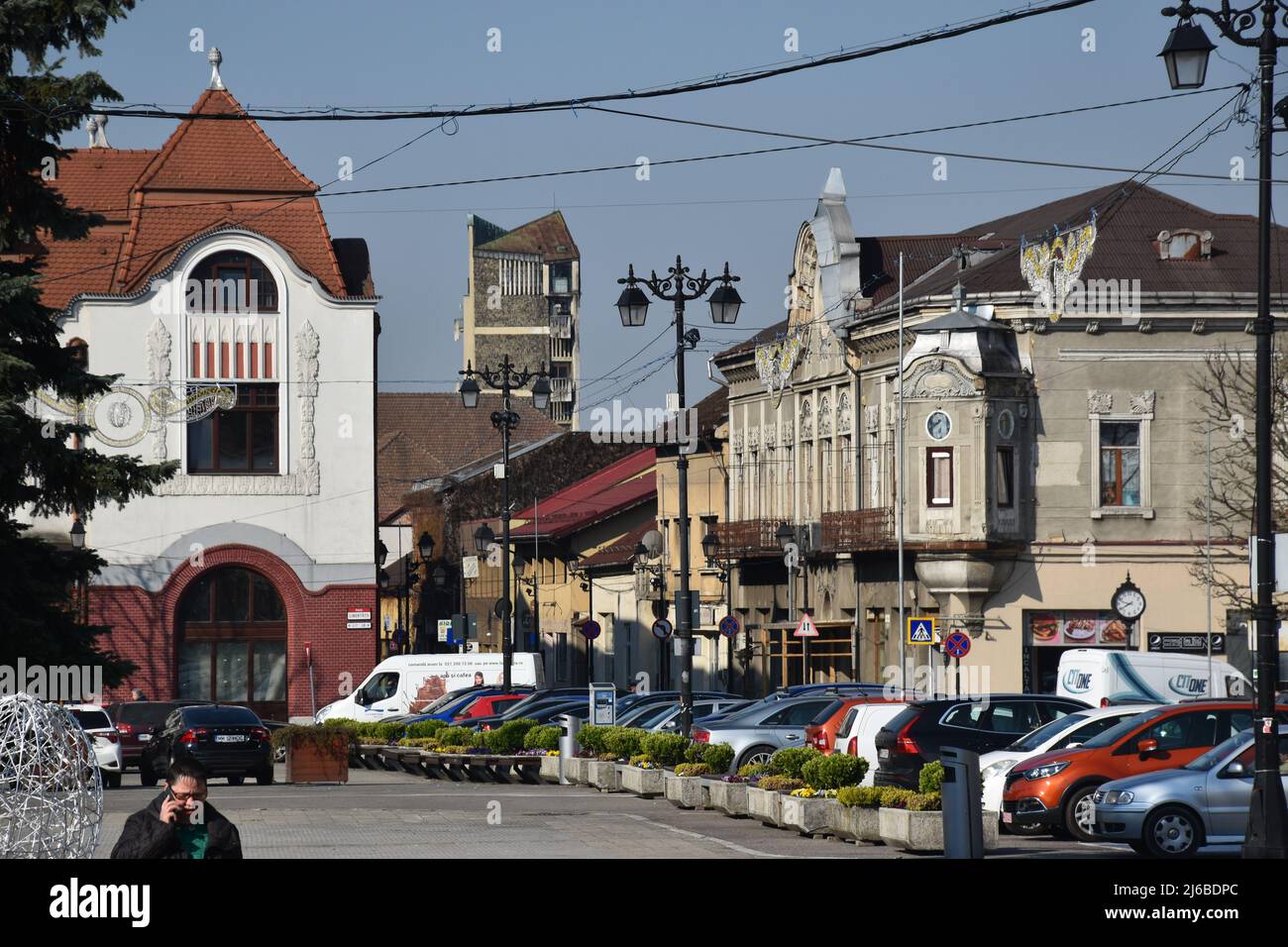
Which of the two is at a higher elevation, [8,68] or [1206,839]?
[8,68]

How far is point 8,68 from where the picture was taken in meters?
27.0

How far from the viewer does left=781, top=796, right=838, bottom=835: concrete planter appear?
76.9 ft

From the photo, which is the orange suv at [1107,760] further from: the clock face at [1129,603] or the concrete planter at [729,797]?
the clock face at [1129,603]

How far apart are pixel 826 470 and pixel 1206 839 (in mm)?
38462

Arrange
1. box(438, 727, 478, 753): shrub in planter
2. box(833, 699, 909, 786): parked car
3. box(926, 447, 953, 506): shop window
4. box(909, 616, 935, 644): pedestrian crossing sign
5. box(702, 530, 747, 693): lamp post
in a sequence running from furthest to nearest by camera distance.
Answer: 1. box(702, 530, 747, 693): lamp post
2. box(926, 447, 953, 506): shop window
3. box(909, 616, 935, 644): pedestrian crossing sign
4. box(438, 727, 478, 753): shrub in planter
5. box(833, 699, 909, 786): parked car

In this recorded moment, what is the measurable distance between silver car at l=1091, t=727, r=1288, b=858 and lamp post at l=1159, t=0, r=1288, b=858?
78cm

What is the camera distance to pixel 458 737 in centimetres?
3809

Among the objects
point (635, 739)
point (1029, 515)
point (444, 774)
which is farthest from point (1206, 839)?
point (1029, 515)

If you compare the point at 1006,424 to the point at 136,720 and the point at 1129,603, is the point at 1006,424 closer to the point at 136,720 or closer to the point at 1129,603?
the point at 1129,603

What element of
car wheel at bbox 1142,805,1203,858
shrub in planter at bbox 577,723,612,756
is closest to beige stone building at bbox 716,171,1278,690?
shrub in planter at bbox 577,723,612,756

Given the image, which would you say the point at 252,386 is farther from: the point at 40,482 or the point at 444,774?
the point at 40,482

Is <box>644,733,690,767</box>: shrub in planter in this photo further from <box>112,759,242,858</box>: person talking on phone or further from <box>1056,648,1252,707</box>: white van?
<box>112,759,242,858</box>: person talking on phone

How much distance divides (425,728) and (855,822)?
1962 cm
